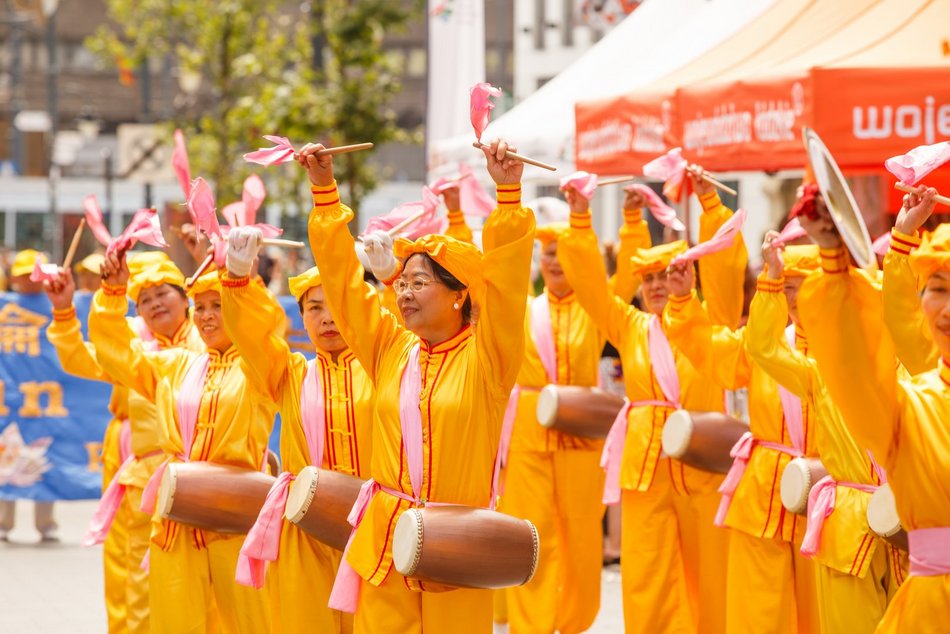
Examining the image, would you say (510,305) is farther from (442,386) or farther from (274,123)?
(274,123)

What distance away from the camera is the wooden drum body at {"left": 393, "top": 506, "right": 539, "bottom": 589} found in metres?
5.05

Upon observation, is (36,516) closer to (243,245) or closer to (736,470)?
(736,470)

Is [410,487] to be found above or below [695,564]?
above

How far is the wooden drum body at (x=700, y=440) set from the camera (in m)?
7.40

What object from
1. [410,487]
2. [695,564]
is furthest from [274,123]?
[410,487]

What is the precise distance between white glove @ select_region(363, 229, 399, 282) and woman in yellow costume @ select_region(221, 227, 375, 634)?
1.92 ft

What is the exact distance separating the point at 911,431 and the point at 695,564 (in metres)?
3.70

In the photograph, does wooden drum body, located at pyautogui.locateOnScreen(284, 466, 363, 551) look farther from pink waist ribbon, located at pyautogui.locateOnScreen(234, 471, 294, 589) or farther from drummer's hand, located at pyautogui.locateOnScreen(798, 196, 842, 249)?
drummer's hand, located at pyautogui.locateOnScreen(798, 196, 842, 249)

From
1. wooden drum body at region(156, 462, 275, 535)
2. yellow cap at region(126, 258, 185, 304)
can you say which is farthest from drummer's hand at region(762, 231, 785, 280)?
yellow cap at region(126, 258, 185, 304)

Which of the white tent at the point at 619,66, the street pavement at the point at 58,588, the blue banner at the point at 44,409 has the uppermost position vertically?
the white tent at the point at 619,66

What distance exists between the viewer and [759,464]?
687 cm

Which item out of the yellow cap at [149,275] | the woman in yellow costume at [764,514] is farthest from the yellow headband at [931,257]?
the yellow cap at [149,275]

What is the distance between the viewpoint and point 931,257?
4.07 meters

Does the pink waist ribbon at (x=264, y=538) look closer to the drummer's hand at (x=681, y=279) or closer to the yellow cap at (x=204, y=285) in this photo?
the yellow cap at (x=204, y=285)
